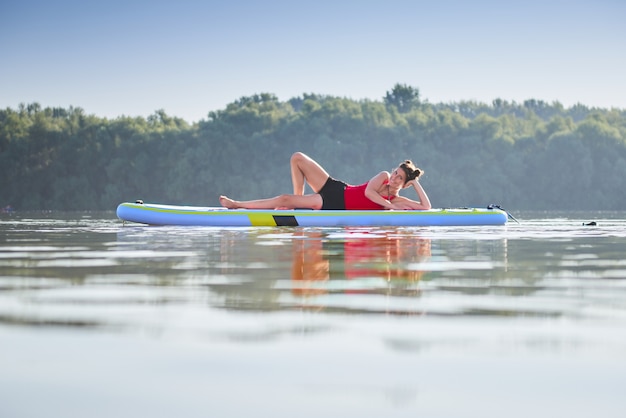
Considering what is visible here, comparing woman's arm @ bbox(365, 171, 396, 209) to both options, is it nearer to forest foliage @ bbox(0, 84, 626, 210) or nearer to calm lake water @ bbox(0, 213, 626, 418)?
calm lake water @ bbox(0, 213, 626, 418)

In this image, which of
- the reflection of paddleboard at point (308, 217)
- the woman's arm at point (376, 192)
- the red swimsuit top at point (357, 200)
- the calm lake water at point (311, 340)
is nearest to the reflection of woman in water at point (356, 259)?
the calm lake water at point (311, 340)

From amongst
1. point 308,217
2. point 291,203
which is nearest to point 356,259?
point 308,217

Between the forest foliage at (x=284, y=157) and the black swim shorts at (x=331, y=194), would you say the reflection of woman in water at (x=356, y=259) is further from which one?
the forest foliage at (x=284, y=157)

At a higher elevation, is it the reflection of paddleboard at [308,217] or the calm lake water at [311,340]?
the reflection of paddleboard at [308,217]

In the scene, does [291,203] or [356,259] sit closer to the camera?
[356,259]

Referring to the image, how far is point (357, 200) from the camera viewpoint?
646 inches

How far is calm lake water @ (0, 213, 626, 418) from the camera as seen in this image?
3.02m

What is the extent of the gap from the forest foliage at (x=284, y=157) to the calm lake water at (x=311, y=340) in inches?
2295

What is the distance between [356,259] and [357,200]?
26.2ft

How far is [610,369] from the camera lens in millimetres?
3457

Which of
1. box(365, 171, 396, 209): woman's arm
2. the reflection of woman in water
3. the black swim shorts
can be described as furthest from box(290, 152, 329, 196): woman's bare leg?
the reflection of woman in water

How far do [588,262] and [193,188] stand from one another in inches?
2380

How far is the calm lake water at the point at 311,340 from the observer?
3.02 m

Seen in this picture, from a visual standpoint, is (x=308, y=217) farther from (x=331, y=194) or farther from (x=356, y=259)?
(x=356, y=259)
